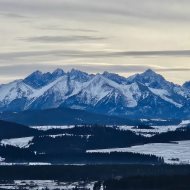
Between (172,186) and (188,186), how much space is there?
4.80 m

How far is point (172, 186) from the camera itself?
7864 inches

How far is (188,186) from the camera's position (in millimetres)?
195875

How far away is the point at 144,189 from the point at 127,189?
4334 millimetres

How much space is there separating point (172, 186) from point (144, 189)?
6.46 meters

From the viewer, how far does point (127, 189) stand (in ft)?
655

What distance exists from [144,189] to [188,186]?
338 inches

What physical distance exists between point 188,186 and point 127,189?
1237 cm

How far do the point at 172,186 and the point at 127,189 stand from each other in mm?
8959
